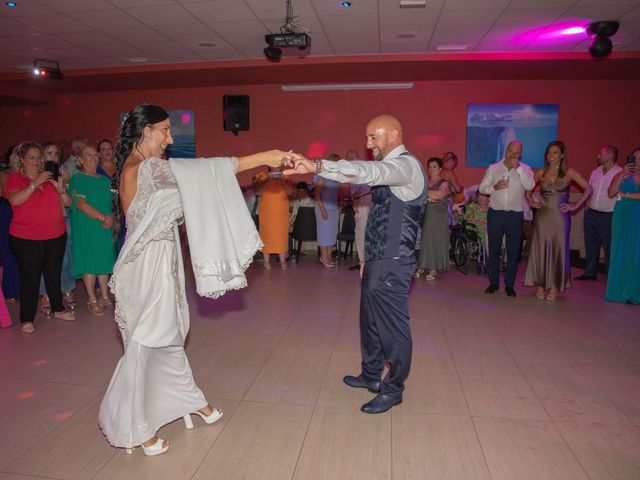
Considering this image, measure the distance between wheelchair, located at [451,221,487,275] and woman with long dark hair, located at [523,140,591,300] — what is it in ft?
5.16

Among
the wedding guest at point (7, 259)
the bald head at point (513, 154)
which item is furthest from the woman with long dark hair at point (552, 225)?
the wedding guest at point (7, 259)

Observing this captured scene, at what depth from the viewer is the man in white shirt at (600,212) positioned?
21.3ft

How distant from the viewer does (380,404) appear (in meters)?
2.93

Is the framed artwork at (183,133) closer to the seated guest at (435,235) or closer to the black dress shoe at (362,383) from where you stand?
the seated guest at (435,235)

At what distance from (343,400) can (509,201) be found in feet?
11.5

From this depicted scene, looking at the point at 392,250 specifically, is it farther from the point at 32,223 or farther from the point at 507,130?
the point at 507,130

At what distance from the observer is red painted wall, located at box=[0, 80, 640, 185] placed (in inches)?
344

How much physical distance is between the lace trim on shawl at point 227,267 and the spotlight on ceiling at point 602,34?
5.85 meters

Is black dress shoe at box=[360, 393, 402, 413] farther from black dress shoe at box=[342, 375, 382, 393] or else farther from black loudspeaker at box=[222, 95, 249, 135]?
black loudspeaker at box=[222, 95, 249, 135]

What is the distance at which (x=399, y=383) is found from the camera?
A: 2.95 metres

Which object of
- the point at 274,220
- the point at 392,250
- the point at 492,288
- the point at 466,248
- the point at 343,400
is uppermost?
the point at 392,250

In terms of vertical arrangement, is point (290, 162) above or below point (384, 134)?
below

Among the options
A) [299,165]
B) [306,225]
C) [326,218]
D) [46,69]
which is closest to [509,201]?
[326,218]

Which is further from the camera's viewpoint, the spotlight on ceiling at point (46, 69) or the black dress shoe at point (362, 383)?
the spotlight on ceiling at point (46, 69)
